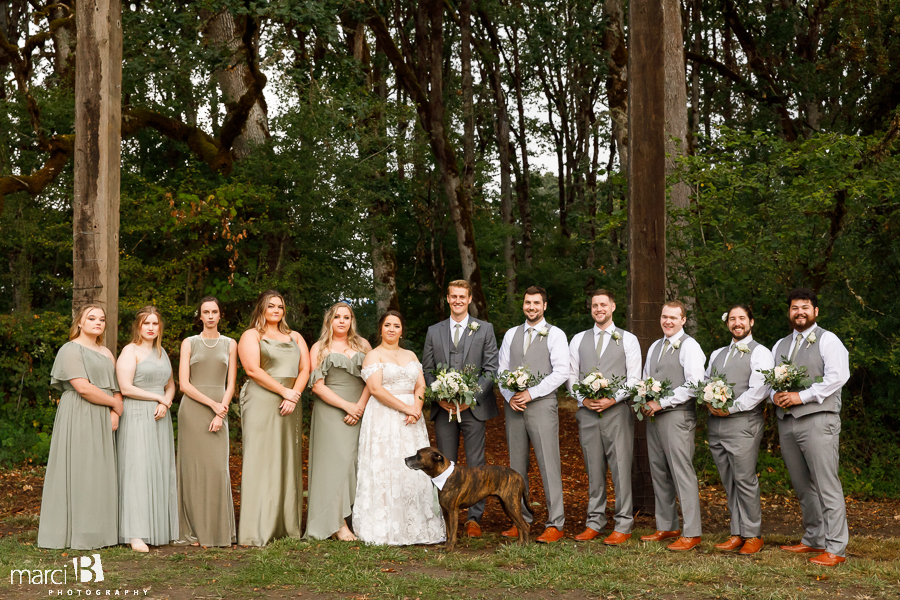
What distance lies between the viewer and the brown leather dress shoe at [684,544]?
6.43 m

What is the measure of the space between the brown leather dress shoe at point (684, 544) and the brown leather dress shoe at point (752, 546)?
0.35m

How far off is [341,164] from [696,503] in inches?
325

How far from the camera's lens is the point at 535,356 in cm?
700

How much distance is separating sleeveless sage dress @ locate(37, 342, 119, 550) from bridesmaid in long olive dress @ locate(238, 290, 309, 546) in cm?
107

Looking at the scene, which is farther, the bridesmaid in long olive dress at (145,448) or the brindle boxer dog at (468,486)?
the bridesmaid in long olive dress at (145,448)

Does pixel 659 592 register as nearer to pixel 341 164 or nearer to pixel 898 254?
pixel 898 254

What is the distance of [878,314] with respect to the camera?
981 cm

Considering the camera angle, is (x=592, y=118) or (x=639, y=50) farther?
(x=592, y=118)

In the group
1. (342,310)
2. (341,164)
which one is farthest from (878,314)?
(341,164)

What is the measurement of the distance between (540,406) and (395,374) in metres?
1.26

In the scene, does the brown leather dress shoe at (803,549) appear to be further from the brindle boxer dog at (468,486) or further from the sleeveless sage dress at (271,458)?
the sleeveless sage dress at (271,458)

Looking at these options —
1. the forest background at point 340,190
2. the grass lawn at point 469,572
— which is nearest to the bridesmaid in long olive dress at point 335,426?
the grass lawn at point 469,572

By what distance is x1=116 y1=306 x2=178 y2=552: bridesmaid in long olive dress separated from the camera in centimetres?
666

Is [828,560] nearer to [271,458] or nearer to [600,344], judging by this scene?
[600,344]
